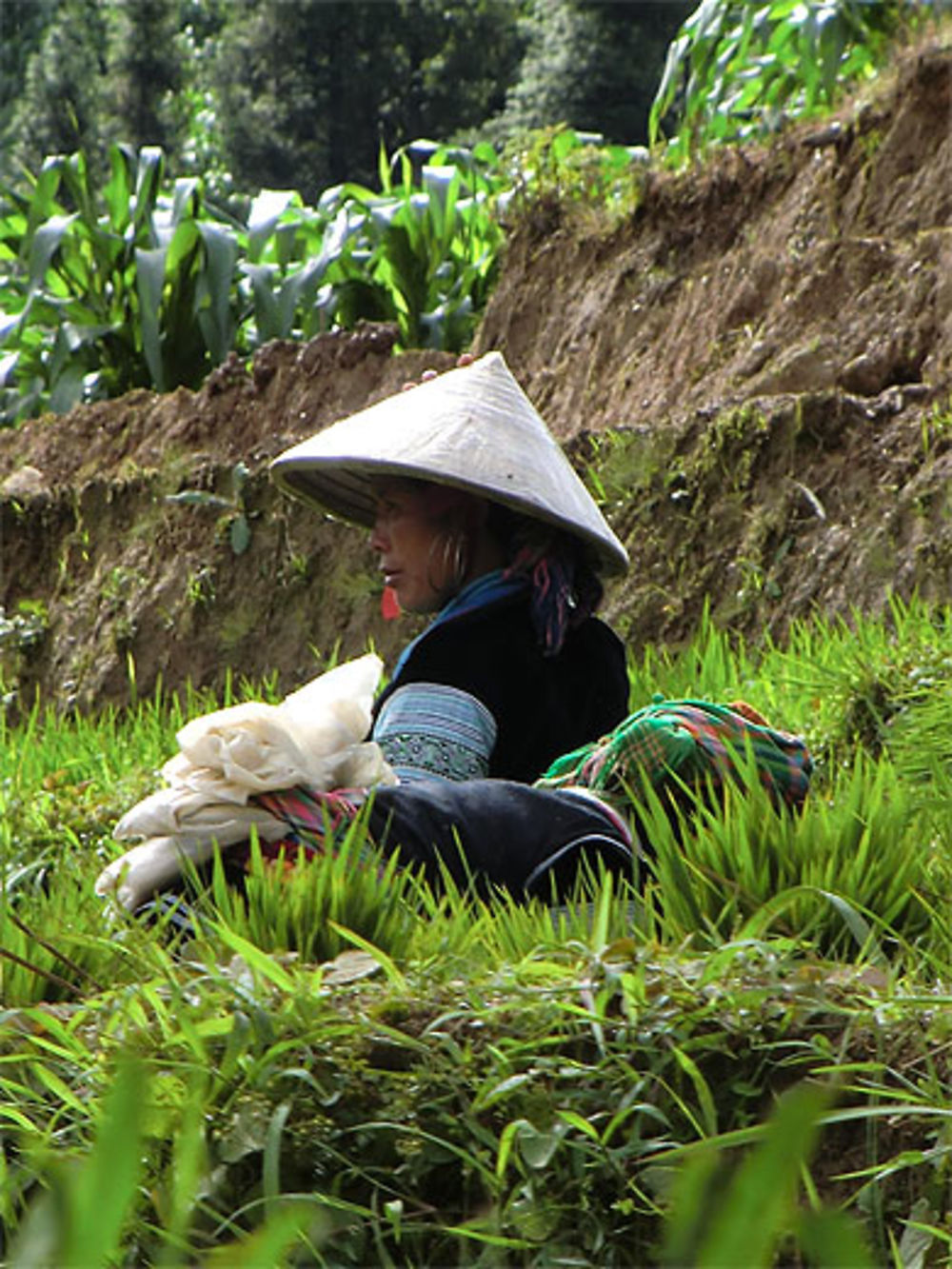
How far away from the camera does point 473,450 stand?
3.84 m

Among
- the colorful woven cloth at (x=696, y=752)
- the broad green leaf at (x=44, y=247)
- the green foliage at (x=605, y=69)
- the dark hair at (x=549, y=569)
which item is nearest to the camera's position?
the colorful woven cloth at (x=696, y=752)

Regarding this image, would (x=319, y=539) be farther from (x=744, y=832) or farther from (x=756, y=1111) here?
(x=756, y=1111)

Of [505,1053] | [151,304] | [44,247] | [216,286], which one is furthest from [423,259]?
[505,1053]

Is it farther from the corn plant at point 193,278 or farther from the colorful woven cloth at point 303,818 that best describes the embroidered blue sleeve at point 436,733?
the corn plant at point 193,278

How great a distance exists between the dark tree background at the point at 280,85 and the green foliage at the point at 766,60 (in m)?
23.0

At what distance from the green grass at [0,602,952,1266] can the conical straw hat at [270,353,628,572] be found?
1.18 metres

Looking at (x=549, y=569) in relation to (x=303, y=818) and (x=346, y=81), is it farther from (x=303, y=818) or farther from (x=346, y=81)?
(x=346, y=81)

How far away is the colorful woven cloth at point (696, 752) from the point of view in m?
3.18

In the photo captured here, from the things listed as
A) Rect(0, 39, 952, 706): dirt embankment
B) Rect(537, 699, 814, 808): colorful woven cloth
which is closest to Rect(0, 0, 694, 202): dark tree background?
Rect(0, 39, 952, 706): dirt embankment

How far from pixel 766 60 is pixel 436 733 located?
21.0 ft

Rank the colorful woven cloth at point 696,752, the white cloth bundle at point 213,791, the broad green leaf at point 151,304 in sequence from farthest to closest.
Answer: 1. the broad green leaf at point 151,304
2. the colorful woven cloth at point 696,752
3. the white cloth bundle at point 213,791

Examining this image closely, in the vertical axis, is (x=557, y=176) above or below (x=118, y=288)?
above

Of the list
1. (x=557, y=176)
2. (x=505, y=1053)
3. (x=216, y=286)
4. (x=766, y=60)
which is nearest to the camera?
(x=505, y=1053)

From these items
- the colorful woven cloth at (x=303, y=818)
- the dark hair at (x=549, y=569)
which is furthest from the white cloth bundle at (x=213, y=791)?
the dark hair at (x=549, y=569)
